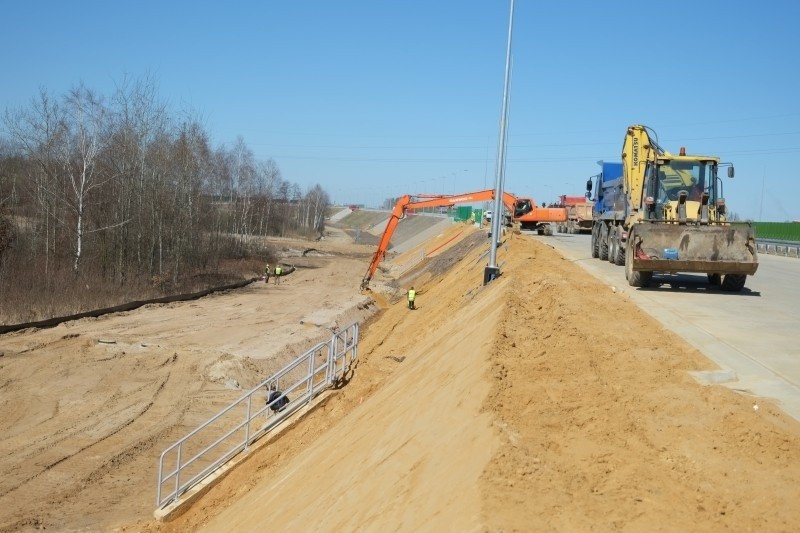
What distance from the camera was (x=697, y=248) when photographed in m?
16.3

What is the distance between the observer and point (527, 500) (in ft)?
17.5

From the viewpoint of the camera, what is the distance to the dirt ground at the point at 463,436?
18.8ft

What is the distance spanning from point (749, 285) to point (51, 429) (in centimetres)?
1728

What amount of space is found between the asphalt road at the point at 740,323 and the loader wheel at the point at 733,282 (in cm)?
18

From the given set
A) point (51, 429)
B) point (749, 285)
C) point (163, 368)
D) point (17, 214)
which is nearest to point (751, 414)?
point (749, 285)

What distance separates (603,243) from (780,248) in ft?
64.3

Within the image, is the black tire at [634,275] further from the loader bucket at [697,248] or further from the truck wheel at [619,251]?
the truck wheel at [619,251]

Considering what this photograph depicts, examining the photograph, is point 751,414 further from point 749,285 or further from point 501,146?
point 749,285

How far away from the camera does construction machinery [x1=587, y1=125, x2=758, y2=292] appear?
16.3m

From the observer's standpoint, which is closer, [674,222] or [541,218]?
[674,222]

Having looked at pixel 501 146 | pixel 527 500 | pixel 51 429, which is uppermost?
pixel 501 146

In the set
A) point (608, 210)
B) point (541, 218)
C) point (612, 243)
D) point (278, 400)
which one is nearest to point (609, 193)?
point (608, 210)

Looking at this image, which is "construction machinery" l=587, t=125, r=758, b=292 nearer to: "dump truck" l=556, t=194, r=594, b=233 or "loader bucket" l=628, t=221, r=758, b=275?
"loader bucket" l=628, t=221, r=758, b=275

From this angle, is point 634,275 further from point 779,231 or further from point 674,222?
point 779,231
